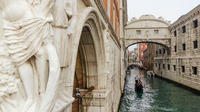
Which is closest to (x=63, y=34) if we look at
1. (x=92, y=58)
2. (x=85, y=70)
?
(x=92, y=58)

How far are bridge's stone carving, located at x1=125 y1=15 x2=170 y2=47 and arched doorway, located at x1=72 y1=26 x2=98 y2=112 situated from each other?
16.9 m

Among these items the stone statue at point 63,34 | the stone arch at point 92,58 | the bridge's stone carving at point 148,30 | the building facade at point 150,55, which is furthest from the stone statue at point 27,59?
the building facade at point 150,55

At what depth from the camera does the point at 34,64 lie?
1.06m

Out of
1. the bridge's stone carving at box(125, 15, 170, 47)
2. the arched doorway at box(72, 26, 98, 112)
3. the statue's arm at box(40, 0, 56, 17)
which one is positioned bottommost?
the arched doorway at box(72, 26, 98, 112)

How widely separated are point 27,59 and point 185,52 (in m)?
18.0

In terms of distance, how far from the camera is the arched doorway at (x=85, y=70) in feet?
12.1

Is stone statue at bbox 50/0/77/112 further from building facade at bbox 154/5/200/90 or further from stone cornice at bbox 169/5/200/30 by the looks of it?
stone cornice at bbox 169/5/200/30

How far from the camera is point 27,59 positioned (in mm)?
994

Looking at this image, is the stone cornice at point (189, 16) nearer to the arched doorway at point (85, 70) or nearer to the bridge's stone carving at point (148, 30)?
the bridge's stone carving at point (148, 30)

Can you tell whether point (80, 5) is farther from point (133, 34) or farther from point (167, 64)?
point (167, 64)

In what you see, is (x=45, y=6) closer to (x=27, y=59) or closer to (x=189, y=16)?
(x=27, y=59)

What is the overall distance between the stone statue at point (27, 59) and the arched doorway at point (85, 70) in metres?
2.54

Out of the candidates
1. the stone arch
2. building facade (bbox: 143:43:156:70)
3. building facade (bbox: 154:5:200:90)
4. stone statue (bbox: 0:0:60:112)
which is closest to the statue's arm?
stone statue (bbox: 0:0:60:112)

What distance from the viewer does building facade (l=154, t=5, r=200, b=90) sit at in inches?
514
